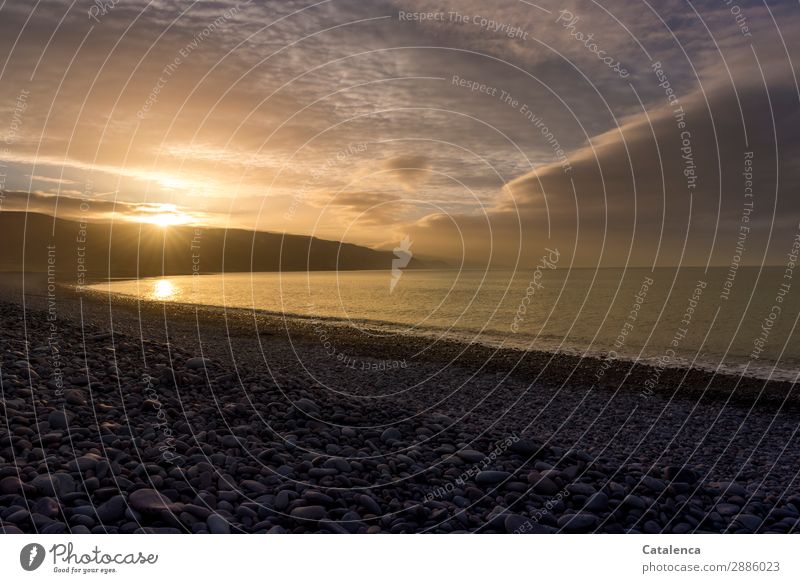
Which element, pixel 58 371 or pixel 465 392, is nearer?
pixel 58 371

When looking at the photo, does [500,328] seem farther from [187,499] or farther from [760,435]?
[187,499]

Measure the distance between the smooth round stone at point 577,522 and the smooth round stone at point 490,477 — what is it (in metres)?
1.50

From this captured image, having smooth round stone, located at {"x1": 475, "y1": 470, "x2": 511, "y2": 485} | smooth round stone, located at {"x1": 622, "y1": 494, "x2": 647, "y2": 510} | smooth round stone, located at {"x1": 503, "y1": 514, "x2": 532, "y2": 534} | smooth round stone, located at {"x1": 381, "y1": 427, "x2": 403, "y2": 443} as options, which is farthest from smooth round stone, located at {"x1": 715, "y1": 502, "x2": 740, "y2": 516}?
smooth round stone, located at {"x1": 381, "y1": 427, "x2": 403, "y2": 443}

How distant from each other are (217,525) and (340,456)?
325 cm

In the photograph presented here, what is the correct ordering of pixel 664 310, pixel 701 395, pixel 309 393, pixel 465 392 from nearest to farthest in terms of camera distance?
pixel 309 393
pixel 465 392
pixel 701 395
pixel 664 310

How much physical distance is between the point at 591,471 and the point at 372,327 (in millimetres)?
35876

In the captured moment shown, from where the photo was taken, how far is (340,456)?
10.9m

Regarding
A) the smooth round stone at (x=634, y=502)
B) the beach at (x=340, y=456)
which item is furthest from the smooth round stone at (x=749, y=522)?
the smooth round stone at (x=634, y=502)

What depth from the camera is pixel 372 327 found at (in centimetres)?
4650

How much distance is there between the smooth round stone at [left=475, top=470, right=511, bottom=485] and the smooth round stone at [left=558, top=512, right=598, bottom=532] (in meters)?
1.50

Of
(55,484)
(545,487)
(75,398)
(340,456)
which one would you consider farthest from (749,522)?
(75,398)

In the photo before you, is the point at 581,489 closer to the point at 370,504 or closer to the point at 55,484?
the point at 370,504

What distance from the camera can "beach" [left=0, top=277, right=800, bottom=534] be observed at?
27.7 feet
